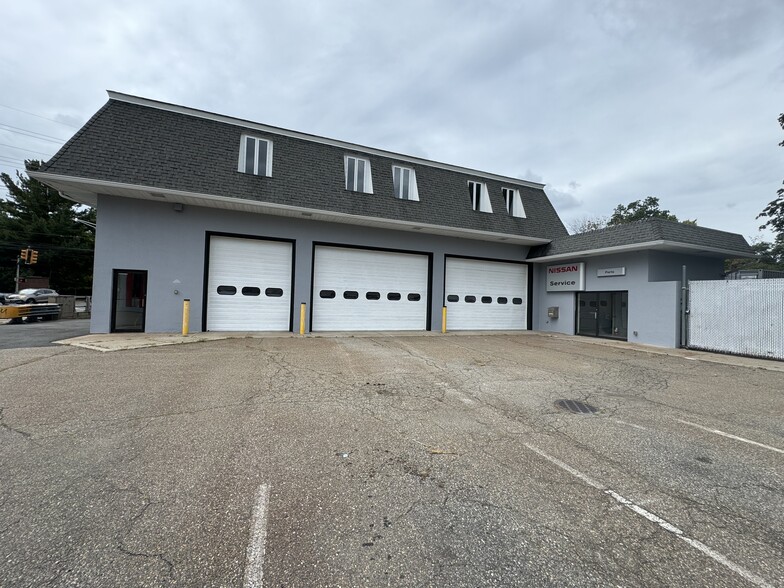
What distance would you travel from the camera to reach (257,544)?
2.26 m

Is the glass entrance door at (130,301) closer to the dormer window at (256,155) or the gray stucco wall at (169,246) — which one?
the gray stucco wall at (169,246)

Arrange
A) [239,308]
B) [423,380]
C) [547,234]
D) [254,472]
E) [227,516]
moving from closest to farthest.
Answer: [227,516]
[254,472]
[423,380]
[239,308]
[547,234]

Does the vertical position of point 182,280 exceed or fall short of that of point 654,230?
it falls short

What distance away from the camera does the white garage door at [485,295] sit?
645 inches

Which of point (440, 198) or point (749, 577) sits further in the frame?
point (440, 198)

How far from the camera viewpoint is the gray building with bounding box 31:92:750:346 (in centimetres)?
1140

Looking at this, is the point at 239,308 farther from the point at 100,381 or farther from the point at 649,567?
the point at 649,567

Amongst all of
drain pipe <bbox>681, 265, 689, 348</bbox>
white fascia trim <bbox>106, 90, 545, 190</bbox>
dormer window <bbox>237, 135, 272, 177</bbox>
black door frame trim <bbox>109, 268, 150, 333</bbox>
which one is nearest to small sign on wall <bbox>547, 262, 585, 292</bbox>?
drain pipe <bbox>681, 265, 689, 348</bbox>

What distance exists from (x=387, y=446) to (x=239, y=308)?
35.1 ft

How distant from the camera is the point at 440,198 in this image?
15.6m

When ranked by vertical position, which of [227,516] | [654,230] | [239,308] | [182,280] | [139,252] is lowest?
[227,516]

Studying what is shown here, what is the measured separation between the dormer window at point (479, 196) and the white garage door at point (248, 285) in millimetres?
8825

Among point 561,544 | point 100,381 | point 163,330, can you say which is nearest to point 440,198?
point 163,330

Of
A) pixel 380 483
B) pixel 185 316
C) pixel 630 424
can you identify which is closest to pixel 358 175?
pixel 185 316
